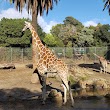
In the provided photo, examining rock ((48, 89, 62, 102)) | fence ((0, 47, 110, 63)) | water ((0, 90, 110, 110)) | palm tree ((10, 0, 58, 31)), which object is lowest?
water ((0, 90, 110, 110))

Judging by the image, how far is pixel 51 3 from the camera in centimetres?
2308

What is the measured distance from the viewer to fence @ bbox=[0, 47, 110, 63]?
38781 millimetres

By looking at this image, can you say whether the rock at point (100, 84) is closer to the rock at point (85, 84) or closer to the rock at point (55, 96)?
the rock at point (85, 84)

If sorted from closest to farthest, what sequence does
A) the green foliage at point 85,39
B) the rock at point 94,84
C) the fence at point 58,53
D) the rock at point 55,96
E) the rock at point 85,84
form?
the rock at point 55,96
the rock at point 85,84
the rock at point 94,84
the fence at point 58,53
the green foliage at point 85,39

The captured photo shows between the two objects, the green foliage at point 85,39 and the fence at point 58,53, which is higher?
the green foliage at point 85,39

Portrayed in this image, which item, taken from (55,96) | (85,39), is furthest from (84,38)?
(55,96)

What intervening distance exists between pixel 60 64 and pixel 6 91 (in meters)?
3.81

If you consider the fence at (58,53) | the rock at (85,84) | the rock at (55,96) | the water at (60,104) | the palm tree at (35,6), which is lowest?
the water at (60,104)

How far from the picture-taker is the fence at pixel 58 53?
38781 millimetres

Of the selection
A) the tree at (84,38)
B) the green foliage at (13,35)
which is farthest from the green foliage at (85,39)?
the green foliage at (13,35)

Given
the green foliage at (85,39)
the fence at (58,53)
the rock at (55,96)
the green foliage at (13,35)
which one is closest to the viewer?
A: the rock at (55,96)

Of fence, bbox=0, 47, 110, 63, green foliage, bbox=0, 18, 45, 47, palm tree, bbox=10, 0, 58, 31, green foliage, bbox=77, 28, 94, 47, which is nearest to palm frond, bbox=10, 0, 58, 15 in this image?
palm tree, bbox=10, 0, 58, 31

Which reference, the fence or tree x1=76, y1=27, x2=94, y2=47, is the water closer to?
the fence

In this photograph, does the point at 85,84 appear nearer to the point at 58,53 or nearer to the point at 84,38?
the point at 58,53
